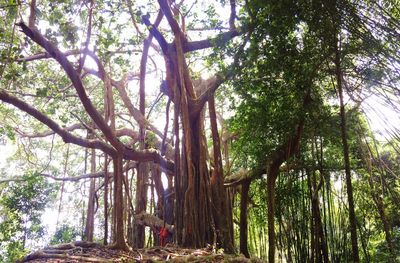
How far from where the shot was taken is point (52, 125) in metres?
4.00

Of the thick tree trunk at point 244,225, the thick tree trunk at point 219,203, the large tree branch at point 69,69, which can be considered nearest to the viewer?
the large tree branch at point 69,69

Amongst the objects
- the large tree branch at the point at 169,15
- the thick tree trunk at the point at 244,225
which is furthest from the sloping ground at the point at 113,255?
the thick tree trunk at the point at 244,225

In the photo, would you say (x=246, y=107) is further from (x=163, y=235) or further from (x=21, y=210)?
(x=21, y=210)

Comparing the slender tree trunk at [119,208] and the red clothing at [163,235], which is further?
the red clothing at [163,235]

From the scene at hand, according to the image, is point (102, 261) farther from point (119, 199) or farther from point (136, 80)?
point (136, 80)

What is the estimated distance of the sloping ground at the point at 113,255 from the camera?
2967mm

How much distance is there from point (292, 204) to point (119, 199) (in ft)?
8.52

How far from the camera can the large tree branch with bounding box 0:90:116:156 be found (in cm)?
360

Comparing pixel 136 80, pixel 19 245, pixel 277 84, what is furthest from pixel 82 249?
pixel 19 245

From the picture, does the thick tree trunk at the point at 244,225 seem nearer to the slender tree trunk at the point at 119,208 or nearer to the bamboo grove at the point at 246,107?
the bamboo grove at the point at 246,107

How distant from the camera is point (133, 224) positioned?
5.93 meters

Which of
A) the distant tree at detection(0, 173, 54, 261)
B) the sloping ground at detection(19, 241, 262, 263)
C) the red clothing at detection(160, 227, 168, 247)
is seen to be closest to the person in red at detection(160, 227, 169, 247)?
the red clothing at detection(160, 227, 168, 247)

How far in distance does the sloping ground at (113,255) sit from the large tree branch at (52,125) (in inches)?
43.6

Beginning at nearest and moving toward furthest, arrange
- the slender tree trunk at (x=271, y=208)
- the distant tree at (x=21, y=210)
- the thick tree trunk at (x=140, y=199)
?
1. the slender tree trunk at (x=271, y=208)
2. the thick tree trunk at (x=140, y=199)
3. the distant tree at (x=21, y=210)
